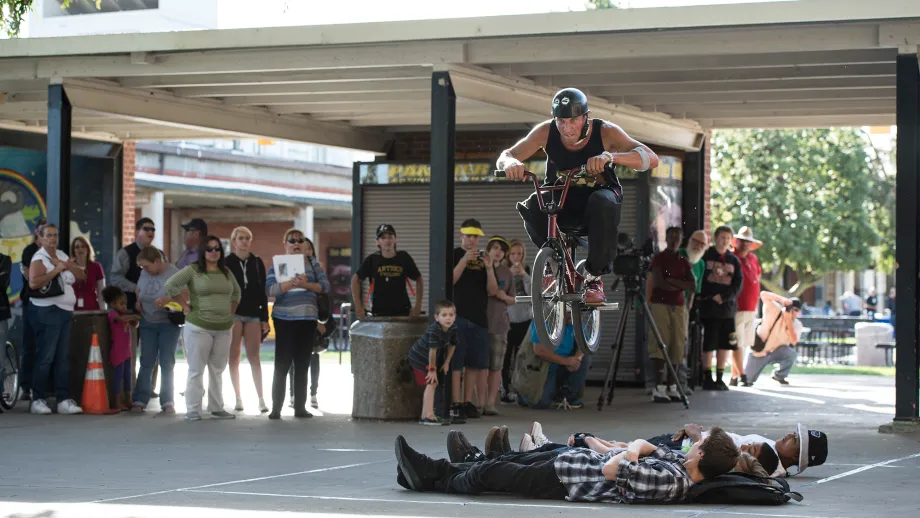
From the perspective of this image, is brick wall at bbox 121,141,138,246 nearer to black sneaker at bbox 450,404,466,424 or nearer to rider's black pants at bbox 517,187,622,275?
black sneaker at bbox 450,404,466,424

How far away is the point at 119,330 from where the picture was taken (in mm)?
14297

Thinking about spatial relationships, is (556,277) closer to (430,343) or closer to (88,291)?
(430,343)

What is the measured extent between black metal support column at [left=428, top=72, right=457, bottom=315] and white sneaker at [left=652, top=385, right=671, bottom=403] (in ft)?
11.5

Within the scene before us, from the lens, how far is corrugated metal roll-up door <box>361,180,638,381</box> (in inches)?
706

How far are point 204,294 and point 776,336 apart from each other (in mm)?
8901

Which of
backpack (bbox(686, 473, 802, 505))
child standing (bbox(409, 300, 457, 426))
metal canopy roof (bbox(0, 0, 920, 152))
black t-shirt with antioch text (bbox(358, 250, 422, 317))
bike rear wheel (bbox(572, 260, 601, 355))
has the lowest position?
backpack (bbox(686, 473, 802, 505))

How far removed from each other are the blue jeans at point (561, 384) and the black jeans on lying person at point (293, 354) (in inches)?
104

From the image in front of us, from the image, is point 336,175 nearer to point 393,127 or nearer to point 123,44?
point 393,127

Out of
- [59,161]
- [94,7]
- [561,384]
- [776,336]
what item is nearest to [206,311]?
[59,161]

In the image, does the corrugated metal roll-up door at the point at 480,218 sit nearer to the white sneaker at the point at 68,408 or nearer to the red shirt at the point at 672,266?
the red shirt at the point at 672,266

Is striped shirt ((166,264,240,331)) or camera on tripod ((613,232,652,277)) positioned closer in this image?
camera on tripod ((613,232,652,277))

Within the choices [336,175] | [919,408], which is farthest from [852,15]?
[336,175]

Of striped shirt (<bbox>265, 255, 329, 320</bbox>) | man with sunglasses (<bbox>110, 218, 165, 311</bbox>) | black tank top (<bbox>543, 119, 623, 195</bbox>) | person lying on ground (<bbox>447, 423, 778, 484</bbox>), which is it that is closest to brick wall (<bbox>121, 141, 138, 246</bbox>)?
man with sunglasses (<bbox>110, 218, 165, 311</bbox>)

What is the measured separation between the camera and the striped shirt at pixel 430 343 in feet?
42.0
